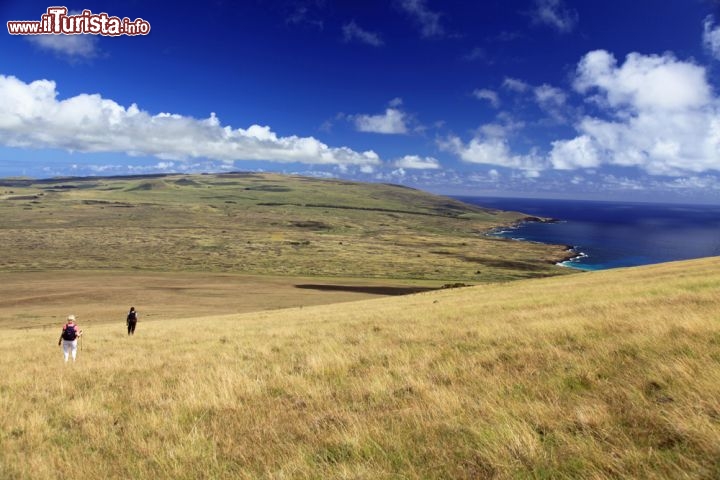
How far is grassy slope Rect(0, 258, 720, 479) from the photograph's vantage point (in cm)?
473

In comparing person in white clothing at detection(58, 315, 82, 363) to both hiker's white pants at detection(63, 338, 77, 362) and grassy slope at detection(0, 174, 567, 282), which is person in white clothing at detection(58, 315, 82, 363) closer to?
hiker's white pants at detection(63, 338, 77, 362)

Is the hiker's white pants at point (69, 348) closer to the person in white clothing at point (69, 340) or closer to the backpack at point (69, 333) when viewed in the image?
the person in white clothing at point (69, 340)

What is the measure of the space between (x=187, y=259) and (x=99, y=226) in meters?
72.5

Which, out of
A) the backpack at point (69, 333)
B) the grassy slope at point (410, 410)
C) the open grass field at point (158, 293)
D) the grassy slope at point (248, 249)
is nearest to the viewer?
the grassy slope at point (410, 410)

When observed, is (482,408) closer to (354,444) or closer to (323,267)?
(354,444)

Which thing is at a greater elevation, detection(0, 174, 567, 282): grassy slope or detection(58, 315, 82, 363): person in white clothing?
detection(58, 315, 82, 363): person in white clothing

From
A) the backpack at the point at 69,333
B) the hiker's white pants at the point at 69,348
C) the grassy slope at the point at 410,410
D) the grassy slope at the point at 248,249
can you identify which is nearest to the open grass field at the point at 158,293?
the grassy slope at the point at 248,249

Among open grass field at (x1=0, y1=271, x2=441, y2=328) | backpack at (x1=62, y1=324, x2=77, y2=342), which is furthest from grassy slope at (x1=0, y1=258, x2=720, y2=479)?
open grass field at (x1=0, y1=271, x2=441, y2=328)

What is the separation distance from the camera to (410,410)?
648cm

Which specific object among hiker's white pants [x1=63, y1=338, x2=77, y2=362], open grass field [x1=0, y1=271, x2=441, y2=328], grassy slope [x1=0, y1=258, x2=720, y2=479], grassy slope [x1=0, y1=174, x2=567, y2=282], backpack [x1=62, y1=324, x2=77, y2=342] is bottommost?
grassy slope [x1=0, y1=174, x2=567, y2=282]

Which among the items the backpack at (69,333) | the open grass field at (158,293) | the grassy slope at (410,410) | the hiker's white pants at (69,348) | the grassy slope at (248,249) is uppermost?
the grassy slope at (410,410)

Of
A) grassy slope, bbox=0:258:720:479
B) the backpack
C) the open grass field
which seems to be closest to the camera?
grassy slope, bbox=0:258:720:479

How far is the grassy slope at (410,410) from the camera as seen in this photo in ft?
15.5

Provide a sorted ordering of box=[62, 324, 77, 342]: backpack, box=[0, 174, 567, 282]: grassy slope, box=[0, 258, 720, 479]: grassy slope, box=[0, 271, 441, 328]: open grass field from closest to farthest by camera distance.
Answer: box=[0, 258, 720, 479]: grassy slope, box=[62, 324, 77, 342]: backpack, box=[0, 271, 441, 328]: open grass field, box=[0, 174, 567, 282]: grassy slope
